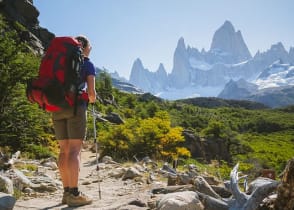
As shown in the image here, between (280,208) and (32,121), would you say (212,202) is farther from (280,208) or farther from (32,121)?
(32,121)

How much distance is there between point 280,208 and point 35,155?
46.4 feet

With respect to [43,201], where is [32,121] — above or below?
above

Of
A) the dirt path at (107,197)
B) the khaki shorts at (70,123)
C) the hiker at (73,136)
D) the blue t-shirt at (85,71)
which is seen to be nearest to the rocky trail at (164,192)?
the dirt path at (107,197)

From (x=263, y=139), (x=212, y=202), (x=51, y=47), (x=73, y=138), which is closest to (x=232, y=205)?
(x=212, y=202)

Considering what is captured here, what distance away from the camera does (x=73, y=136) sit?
17.7 feet

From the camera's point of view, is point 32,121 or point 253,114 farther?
point 253,114

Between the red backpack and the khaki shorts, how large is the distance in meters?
0.16

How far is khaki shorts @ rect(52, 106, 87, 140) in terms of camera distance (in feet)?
17.5

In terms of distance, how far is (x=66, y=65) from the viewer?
5062 mm

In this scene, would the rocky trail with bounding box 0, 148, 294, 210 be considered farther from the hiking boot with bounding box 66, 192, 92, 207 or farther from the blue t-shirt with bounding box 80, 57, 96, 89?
the blue t-shirt with bounding box 80, 57, 96, 89

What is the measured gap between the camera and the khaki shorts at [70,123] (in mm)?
5340

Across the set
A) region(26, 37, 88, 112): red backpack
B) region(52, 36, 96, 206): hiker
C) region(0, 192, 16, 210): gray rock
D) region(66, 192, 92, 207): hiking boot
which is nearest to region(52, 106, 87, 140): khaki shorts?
region(52, 36, 96, 206): hiker

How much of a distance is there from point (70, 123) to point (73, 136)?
186 millimetres

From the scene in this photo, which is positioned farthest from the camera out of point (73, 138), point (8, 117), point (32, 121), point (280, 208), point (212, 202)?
point (32, 121)
